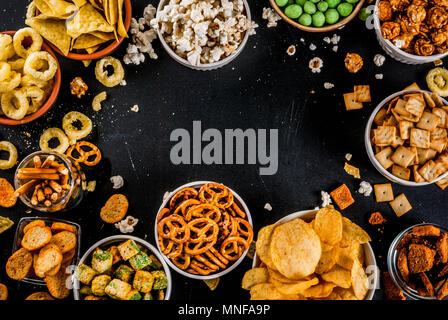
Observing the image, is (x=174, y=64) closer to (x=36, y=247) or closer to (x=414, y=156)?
(x=36, y=247)

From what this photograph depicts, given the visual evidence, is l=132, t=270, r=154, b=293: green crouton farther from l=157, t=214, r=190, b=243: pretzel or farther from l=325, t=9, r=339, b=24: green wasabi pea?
l=325, t=9, r=339, b=24: green wasabi pea

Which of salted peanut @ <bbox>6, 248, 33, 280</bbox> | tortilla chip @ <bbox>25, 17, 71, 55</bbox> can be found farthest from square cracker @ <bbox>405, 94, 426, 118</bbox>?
salted peanut @ <bbox>6, 248, 33, 280</bbox>

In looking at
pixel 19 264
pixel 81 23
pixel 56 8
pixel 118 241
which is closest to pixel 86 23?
pixel 81 23

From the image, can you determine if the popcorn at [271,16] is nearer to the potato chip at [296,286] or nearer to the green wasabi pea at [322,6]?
the green wasabi pea at [322,6]

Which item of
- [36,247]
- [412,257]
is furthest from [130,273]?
[412,257]

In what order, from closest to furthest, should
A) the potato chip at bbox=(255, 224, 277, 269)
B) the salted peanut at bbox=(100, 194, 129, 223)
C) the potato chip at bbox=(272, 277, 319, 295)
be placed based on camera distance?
the potato chip at bbox=(272, 277, 319, 295) → the potato chip at bbox=(255, 224, 277, 269) → the salted peanut at bbox=(100, 194, 129, 223)

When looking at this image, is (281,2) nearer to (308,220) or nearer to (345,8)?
(345,8)

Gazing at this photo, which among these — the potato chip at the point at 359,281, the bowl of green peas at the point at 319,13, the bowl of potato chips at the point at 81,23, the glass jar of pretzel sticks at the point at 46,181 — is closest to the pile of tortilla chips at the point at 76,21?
the bowl of potato chips at the point at 81,23
